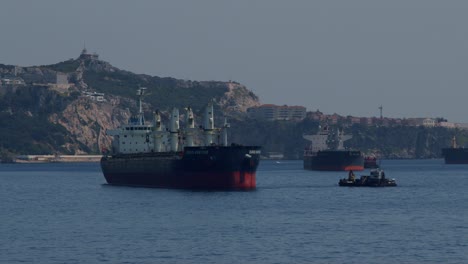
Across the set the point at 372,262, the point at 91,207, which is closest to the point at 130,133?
the point at 91,207

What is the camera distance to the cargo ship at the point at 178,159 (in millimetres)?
125812

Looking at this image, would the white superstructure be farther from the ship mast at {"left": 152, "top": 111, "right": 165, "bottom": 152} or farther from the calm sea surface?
the calm sea surface

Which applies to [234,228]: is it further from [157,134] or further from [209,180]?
[157,134]

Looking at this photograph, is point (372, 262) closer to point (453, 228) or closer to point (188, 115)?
point (453, 228)

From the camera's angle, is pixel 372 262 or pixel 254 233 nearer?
pixel 372 262

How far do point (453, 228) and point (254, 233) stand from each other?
Result: 1492cm

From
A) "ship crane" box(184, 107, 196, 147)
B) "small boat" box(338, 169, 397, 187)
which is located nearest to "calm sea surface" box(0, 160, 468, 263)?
"ship crane" box(184, 107, 196, 147)

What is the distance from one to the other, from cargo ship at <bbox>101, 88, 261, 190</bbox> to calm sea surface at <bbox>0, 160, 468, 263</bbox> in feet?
10.6

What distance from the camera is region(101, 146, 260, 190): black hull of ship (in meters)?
125

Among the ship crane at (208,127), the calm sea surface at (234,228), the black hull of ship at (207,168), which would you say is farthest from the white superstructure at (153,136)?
the calm sea surface at (234,228)

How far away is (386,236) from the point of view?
258ft

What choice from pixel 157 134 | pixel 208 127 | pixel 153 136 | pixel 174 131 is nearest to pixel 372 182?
pixel 208 127

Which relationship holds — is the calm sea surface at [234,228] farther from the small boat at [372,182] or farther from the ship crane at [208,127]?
the small boat at [372,182]

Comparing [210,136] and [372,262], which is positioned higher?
[210,136]
